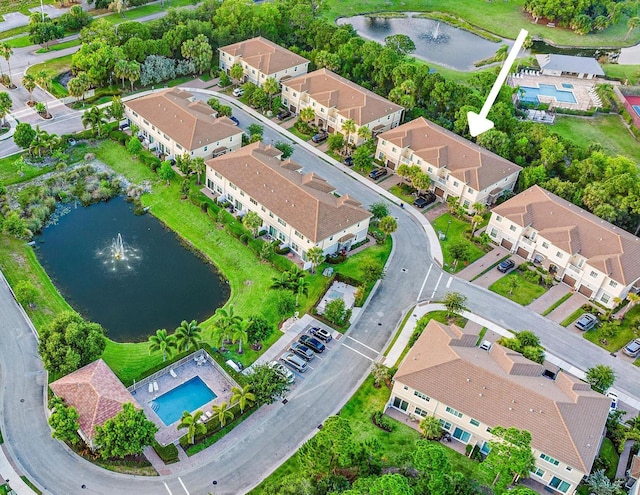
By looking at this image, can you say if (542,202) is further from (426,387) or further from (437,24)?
(437,24)

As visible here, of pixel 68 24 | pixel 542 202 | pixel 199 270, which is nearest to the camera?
pixel 199 270

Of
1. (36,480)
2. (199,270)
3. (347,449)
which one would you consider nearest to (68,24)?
(199,270)

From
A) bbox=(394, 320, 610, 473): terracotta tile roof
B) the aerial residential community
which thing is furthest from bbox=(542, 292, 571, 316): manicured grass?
bbox=(394, 320, 610, 473): terracotta tile roof

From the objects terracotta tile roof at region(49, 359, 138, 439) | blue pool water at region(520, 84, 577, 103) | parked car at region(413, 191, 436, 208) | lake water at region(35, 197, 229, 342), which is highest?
blue pool water at region(520, 84, 577, 103)

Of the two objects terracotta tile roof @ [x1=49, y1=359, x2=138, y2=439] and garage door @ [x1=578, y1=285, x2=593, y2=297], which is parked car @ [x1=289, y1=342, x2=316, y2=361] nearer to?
terracotta tile roof @ [x1=49, y1=359, x2=138, y2=439]

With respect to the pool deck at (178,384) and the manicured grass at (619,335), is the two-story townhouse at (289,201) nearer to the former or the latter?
the pool deck at (178,384)

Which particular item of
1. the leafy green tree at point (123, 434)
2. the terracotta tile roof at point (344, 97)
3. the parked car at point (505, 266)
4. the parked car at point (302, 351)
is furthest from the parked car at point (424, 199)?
the leafy green tree at point (123, 434)
